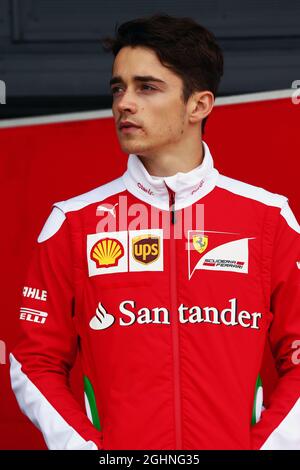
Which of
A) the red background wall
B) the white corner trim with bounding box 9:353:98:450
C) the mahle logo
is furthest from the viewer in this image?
the mahle logo

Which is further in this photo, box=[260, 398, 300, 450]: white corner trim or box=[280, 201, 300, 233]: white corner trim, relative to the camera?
box=[280, 201, 300, 233]: white corner trim

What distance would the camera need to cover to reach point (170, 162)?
228 centimetres

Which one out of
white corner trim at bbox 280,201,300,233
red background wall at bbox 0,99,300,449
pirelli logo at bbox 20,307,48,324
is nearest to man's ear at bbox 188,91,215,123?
white corner trim at bbox 280,201,300,233

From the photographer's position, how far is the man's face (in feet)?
7.22

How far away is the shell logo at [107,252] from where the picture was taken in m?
2.27

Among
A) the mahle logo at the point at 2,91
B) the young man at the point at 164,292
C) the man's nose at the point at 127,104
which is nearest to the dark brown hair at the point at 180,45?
the young man at the point at 164,292

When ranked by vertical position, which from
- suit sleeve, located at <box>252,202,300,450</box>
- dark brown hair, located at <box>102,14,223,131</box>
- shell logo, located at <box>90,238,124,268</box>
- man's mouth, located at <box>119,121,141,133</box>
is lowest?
suit sleeve, located at <box>252,202,300,450</box>

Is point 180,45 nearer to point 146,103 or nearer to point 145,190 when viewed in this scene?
point 146,103

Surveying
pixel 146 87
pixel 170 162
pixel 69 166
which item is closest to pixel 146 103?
pixel 146 87

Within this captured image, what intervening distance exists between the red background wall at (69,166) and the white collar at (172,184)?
0.86 m

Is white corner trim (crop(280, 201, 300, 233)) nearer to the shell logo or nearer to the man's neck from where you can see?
the man's neck

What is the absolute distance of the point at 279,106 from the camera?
10.5 ft

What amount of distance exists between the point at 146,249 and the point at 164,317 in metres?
0.18

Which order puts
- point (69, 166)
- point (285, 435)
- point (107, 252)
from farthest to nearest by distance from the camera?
1. point (69, 166)
2. point (107, 252)
3. point (285, 435)
